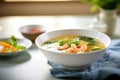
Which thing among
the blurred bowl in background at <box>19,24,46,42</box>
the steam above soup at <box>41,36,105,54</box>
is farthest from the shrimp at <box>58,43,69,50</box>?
the blurred bowl in background at <box>19,24,46,42</box>

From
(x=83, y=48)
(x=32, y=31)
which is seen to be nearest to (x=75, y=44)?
(x=83, y=48)

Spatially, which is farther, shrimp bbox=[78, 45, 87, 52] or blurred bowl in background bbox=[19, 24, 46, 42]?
blurred bowl in background bbox=[19, 24, 46, 42]

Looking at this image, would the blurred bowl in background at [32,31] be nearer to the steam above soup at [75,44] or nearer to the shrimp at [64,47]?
the steam above soup at [75,44]

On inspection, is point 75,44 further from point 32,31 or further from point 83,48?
point 32,31

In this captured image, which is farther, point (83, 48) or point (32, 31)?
point (32, 31)

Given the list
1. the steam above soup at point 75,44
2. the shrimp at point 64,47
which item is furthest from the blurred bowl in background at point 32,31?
the shrimp at point 64,47

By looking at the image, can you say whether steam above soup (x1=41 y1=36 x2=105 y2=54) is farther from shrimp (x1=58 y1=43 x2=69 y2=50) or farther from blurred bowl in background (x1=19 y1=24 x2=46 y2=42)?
blurred bowl in background (x1=19 y1=24 x2=46 y2=42)
